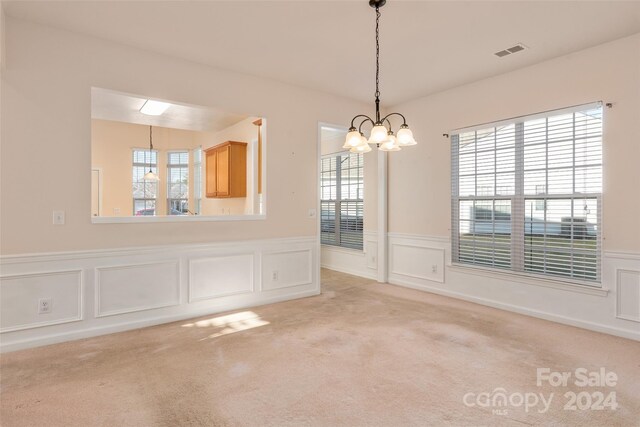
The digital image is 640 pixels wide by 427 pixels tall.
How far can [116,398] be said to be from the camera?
7.30ft

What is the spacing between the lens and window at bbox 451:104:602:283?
11.8ft

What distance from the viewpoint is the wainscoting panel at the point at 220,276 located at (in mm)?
3918

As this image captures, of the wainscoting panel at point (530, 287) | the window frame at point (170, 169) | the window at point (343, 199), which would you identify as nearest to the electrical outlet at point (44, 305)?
the wainscoting panel at point (530, 287)

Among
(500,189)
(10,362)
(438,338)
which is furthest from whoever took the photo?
(500,189)

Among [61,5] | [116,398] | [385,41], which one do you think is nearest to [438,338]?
[116,398]

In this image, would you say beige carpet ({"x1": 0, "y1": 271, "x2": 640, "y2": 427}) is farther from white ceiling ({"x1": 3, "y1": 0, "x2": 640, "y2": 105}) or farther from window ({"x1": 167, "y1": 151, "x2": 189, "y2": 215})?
window ({"x1": 167, "y1": 151, "x2": 189, "y2": 215})

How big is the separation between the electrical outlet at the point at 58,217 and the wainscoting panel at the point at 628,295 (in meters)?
5.44

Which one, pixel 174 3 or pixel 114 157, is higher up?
pixel 174 3

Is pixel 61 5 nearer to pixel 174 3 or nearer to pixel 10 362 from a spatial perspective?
pixel 174 3

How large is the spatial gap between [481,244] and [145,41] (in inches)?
181

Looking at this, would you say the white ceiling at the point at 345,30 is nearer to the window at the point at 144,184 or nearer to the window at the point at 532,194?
the window at the point at 532,194

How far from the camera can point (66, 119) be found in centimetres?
319

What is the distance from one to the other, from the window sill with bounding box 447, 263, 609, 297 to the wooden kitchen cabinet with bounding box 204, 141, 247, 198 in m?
3.90

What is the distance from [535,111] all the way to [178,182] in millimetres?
7476
